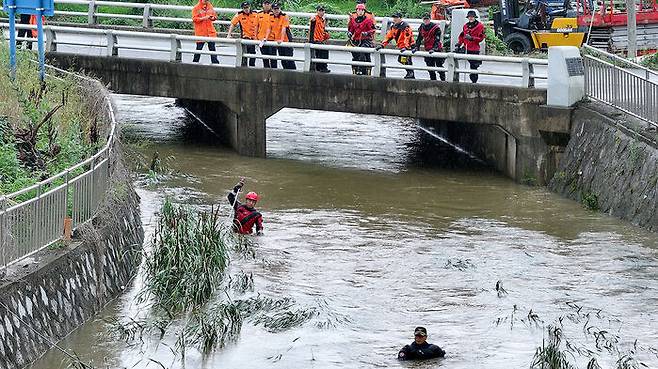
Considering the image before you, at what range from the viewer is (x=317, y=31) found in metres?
29.7

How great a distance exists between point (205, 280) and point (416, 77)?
41.9ft

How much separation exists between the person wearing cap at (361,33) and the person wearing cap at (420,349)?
44.8 ft

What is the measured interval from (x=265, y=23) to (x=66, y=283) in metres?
14.6

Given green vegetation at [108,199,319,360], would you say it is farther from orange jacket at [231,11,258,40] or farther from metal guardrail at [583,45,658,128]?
orange jacket at [231,11,258,40]

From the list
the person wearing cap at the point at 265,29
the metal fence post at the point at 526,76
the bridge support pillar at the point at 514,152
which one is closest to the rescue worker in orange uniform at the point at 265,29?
the person wearing cap at the point at 265,29

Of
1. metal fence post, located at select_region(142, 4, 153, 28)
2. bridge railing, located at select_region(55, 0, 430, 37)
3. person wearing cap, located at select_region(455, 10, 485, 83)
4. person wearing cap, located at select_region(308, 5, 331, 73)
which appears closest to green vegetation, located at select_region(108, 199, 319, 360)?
person wearing cap, located at select_region(455, 10, 485, 83)

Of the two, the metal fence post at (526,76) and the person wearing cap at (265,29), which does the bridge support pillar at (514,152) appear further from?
the person wearing cap at (265,29)

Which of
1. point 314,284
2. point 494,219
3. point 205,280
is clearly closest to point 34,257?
point 205,280

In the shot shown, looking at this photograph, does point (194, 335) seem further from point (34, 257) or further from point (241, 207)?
point (241, 207)

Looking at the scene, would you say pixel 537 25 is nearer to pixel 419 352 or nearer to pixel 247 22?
pixel 247 22

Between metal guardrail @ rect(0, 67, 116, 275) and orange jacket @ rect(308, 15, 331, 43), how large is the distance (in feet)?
37.3

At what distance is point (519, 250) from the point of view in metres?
21.0

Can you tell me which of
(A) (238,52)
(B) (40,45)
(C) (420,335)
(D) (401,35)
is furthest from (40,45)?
(C) (420,335)

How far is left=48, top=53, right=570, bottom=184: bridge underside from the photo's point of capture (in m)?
26.0
